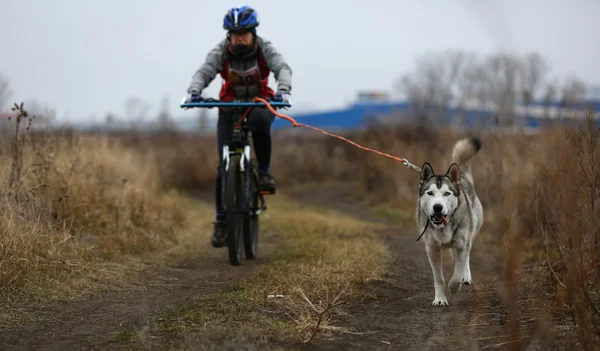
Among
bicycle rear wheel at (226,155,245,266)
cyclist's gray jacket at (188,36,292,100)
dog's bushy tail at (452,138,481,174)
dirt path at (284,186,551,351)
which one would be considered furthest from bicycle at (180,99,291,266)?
dog's bushy tail at (452,138,481,174)

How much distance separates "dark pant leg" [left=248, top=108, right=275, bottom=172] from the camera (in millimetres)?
7344

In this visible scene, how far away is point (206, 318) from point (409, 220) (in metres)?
9.66

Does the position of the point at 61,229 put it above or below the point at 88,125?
below

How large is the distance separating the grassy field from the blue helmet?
2274mm

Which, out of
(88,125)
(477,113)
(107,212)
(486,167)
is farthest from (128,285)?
(477,113)

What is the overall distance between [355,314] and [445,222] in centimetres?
114

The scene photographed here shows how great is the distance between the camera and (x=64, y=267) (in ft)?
19.8

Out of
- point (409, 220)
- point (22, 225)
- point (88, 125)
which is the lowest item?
point (409, 220)

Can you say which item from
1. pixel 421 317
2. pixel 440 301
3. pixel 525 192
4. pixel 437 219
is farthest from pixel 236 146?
pixel 525 192

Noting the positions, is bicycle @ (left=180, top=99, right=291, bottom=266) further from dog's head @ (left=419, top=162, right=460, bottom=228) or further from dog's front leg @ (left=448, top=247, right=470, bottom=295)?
dog's front leg @ (left=448, top=247, right=470, bottom=295)

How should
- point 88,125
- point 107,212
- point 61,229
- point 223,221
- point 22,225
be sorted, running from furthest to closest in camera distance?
point 88,125, point 107,212, point 223,221, point 61,229, point 22,225

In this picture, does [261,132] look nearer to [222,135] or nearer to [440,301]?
[222,135]

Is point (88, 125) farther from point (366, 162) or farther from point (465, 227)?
point (366, 162)

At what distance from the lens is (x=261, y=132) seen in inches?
296
